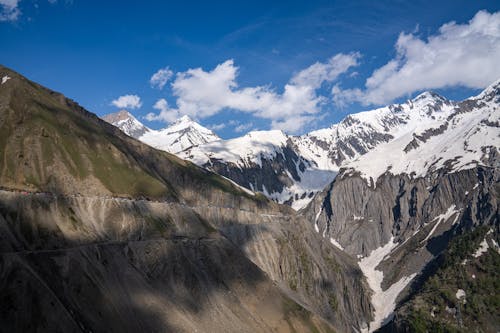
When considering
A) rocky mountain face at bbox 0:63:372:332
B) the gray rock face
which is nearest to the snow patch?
rocky mountain face at bbox 0:63:372:332

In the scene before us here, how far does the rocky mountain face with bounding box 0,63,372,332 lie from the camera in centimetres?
8862

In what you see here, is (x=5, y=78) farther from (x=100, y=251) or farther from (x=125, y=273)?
(x=125, y=273)

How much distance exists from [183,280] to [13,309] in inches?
2051

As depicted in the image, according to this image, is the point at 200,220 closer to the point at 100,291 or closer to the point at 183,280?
the point at 183,280

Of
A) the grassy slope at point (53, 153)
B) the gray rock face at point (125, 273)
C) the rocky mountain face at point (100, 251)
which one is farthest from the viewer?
the grassy slope at point (53, 153)

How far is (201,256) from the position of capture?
458 ft

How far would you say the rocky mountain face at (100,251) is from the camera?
88.6m

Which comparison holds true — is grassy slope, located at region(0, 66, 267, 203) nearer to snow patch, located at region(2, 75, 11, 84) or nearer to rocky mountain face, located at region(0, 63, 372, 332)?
rocky mountain face, located at region(0, 63, 372, 332)

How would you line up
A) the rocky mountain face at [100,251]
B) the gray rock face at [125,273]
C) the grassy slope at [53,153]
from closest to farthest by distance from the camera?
the gray rock face at [125,273] < the rocky mountain face at [100,251] < the grassy slope at [53,153]

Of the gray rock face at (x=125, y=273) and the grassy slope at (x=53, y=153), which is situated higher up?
the grassy slope at (x=53, y=153)

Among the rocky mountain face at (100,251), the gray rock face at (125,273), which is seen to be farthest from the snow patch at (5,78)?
the gray rock face at (125,273)

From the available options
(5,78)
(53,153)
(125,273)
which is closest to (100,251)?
(125,273)

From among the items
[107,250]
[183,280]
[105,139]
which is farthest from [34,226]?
[105,139]

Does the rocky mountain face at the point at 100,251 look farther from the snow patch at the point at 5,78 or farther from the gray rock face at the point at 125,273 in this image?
the snow patch at the point at 5,78
